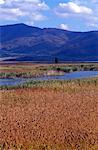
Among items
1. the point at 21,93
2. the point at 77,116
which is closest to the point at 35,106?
the point at 77,116

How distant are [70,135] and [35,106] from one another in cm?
763

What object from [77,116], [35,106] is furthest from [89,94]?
[77,116]

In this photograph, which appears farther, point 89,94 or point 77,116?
point 89,94

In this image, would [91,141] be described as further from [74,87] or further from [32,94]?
[74,87]

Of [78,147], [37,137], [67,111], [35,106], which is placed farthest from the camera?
[35,106]

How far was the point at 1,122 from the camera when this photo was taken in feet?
62.5

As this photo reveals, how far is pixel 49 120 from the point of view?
64.9 ft

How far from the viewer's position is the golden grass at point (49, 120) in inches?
625

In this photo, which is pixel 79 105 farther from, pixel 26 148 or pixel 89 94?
pixel 26 148

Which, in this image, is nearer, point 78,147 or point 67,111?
point 78,147

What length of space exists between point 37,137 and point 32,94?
13.1m

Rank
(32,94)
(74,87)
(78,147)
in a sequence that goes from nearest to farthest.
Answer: (78,147), (32,94), (74,87)

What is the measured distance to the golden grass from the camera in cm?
1588

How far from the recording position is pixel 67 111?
2223 centimetres
